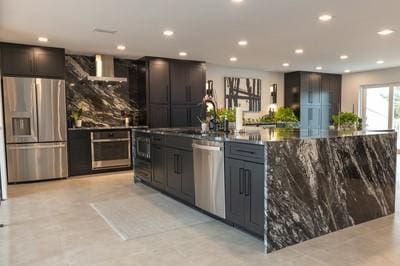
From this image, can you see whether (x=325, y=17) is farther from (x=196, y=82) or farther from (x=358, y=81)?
(x=358, y=81)

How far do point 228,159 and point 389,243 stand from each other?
1.67 metres

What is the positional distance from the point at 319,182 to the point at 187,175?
1627 mm

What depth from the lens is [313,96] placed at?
31.1ft

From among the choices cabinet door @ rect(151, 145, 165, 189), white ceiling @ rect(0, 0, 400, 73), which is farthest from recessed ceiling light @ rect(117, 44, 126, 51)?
cabinet door @ rect(151, 145, 165, 189)

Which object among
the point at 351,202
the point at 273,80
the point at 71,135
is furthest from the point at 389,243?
the point at 273,80

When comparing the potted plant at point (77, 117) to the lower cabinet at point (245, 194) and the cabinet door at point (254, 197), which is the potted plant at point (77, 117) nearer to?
the lower cabinet at point (245, 194)

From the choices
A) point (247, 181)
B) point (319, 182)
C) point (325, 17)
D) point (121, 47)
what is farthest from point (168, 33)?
point (319, 182)

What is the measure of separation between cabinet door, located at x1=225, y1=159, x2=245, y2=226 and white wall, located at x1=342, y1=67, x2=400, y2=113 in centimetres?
812

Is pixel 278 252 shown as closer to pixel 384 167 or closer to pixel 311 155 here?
pixel 311 155

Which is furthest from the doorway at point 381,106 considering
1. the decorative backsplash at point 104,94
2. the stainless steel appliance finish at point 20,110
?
the stainless steel appliance finish at point 20,110

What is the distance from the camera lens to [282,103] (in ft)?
31.9

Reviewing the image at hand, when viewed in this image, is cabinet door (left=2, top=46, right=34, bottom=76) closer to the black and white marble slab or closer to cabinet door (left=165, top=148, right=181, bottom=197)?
cabinet door (left=165, top=148, right=181, bottom=197)

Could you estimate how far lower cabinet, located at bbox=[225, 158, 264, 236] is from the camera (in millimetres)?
2732

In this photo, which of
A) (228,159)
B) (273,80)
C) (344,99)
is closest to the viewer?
(228,159)
